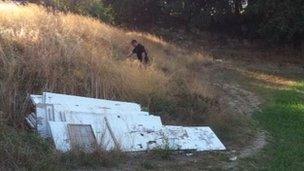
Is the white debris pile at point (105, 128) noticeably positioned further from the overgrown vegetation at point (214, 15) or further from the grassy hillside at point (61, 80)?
the overgrown vegetation at point (214, 15)

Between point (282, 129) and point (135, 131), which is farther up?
point (135, 131)

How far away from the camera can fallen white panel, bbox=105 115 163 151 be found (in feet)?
29.0

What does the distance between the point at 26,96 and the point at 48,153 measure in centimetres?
188

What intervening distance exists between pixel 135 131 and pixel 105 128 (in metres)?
0.55

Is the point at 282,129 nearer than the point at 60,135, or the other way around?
the point at 60,135

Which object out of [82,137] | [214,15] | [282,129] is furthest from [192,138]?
[214,15]

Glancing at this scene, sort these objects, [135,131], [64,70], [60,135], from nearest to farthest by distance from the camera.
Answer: [60,135]
[135,131]
[64,70]

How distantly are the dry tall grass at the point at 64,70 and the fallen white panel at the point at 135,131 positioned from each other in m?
1.37

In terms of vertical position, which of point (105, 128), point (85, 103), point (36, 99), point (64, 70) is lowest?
point (105, 128)

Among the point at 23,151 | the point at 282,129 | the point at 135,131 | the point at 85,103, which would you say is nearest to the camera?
the point at 23,151

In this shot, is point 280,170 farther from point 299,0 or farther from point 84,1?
point 299,0

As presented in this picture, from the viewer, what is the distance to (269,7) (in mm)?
24906

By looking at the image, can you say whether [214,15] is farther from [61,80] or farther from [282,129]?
[61,80]

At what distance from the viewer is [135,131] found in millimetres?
9172
